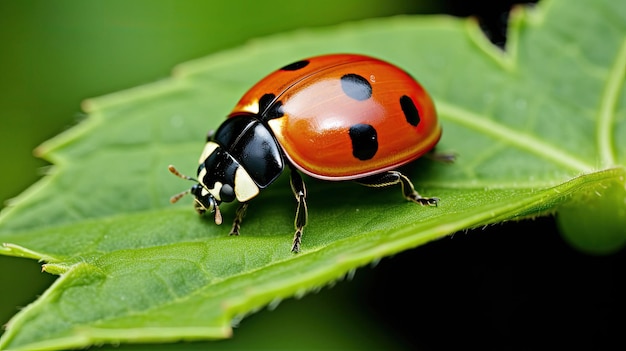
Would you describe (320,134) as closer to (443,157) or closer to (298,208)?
(298,208)

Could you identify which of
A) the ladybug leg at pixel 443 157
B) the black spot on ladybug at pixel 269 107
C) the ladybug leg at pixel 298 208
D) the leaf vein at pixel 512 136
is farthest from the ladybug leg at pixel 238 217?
the leaf vein at pixel 512 136

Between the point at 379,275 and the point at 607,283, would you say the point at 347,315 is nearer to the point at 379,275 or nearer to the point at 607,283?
the point at 379,275

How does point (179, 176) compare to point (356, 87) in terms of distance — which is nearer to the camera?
point (356, 87)

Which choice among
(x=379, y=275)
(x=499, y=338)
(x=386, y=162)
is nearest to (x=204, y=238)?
(x=386, y=162)

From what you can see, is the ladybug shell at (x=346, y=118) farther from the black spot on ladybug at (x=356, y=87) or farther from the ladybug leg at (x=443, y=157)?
the ladybug leg at (x=443, y=157)

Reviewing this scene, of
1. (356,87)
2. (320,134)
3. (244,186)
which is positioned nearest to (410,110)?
(356,87)

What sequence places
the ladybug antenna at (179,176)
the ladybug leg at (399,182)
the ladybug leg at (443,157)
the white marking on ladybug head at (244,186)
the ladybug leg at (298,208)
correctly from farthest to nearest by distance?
the ladybug leg at (443,157), the ladybug antenna at (179,176), the white marking on ladybug head at (244,186), the ladybug leg at (399,182), the ladybug leg at (298,208)
